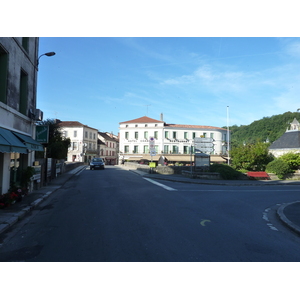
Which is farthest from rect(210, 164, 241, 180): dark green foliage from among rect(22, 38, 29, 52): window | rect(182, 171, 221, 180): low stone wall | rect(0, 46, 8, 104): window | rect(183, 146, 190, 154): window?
rect(183, 146, 190, 154): window

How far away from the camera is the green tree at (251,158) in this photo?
26.3 m

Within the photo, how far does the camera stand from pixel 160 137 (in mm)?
61344

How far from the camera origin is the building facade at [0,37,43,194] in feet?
28.5

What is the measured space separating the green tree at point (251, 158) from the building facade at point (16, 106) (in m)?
21.2

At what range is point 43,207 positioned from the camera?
8.62m

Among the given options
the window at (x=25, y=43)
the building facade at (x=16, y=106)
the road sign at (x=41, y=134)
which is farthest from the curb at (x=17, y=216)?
the window at (x=25, y=43)

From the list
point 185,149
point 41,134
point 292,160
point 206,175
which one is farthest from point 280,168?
point 185,149

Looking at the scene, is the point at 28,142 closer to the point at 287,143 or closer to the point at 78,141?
the point at 287,143

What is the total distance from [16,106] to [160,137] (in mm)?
51746

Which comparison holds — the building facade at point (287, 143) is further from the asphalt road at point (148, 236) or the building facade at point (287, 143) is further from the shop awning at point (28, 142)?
the shop awning at point (28, 142)

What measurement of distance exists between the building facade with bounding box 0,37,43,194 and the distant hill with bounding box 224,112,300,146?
68.5m

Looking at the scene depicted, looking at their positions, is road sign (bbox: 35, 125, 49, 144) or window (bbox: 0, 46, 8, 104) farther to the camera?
road sign (bbox: 35, 125, 49, 144)

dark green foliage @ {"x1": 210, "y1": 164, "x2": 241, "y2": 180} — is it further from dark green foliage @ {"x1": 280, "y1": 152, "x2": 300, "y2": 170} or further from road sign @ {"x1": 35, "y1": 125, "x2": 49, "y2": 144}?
road sign @ {"x1": 35, "y1": 125, "x2": 49, "y2": 144}

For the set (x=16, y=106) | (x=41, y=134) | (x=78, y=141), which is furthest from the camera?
(x=78, y=141)
